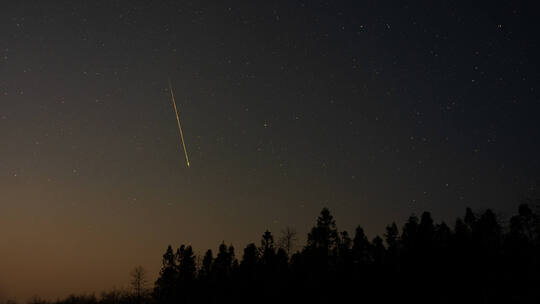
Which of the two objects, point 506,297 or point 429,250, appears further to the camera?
point 429,250

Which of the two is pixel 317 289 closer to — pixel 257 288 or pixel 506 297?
pixel 257 288

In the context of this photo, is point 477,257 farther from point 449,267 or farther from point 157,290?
point 157,290

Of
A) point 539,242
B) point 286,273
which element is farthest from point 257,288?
point 539,242

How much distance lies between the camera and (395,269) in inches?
2569

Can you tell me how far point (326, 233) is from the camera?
7081 centimetres

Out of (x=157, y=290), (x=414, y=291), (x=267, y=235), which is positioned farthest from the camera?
(x=157, y=290)

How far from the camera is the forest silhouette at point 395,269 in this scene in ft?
181

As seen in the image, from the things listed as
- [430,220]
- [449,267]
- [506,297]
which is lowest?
[506,297]

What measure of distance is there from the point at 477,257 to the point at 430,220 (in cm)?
1302

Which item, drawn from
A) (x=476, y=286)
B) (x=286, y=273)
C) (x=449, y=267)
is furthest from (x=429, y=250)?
(x=286, y=273)

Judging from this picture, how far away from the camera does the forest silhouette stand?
181ft

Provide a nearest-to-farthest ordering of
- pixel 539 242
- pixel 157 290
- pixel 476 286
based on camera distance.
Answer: pixel 476 286 → pixel 539 242 → pixel 157 290

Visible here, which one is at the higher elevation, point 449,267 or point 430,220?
point 430,220

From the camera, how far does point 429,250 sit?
6550 cm
